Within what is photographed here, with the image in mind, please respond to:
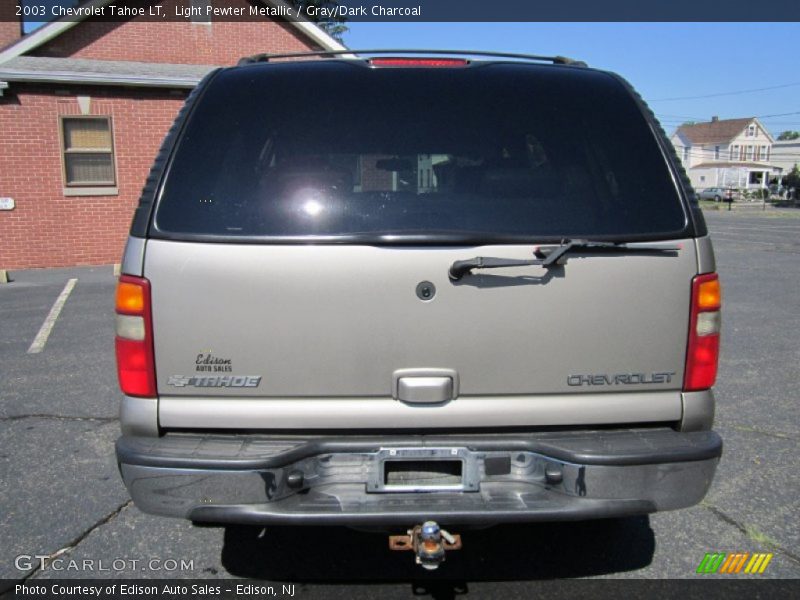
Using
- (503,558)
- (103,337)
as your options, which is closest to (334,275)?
(503,558)

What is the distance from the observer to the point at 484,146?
8.71 feet

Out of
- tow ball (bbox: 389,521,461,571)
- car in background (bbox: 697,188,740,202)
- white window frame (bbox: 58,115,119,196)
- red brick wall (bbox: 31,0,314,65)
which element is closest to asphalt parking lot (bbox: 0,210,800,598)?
tow ball (bbox: 389,521,461,571)

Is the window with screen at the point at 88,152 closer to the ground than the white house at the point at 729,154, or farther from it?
closer to the ground

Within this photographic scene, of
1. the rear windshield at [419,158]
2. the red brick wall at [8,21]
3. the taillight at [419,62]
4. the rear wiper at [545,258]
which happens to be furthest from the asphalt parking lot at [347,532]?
the red brick wall at [8,21]

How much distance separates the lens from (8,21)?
14266mm

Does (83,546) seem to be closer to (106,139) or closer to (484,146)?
(484,146)

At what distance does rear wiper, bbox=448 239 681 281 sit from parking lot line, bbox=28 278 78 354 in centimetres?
553

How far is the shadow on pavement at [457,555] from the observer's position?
2918 mm

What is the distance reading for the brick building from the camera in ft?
38.5

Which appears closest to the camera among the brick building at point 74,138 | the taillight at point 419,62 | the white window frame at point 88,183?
the taillight at point 419,62

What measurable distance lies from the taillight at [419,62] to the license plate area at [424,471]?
1537 mm

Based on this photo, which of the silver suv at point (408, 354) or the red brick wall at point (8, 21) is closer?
the silver suv at point (408, 354)

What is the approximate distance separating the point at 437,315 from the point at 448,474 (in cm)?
54

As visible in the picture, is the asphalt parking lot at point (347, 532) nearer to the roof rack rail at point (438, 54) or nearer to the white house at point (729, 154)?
the roof rack rail at point (438, 54)
